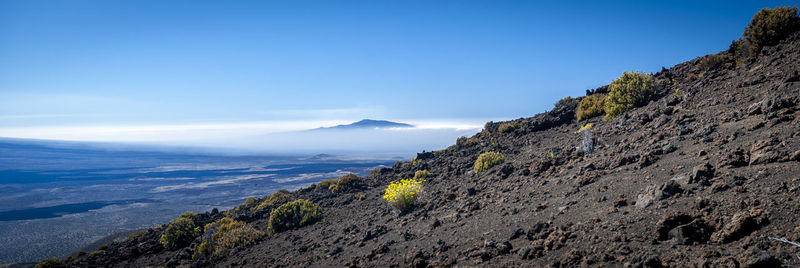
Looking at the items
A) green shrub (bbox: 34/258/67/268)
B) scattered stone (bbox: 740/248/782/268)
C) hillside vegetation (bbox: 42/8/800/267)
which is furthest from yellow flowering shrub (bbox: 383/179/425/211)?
green shrub (bbox: 34/258/67/268)

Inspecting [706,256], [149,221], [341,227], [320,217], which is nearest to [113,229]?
[149,221]

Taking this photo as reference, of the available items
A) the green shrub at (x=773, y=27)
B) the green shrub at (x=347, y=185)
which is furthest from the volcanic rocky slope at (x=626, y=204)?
the green shrub at (x=347, y=185)

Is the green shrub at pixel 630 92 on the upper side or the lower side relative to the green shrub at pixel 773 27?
lower

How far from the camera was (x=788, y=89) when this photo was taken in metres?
8.70

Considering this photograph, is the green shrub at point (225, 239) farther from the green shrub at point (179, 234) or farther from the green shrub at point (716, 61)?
the green shrub at point (716, 61)

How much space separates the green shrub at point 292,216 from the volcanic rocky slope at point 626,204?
62 cm

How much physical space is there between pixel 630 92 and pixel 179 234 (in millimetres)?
21047

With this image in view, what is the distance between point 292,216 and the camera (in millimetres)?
15500

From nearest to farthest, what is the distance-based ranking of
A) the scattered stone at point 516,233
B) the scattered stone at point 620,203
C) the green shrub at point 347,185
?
the scattered stone at point 620,203, the scattered stone at point 516,233, the green shrub at point 347,185

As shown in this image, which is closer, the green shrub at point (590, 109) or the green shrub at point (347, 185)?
the green shrub at point (590, 109)

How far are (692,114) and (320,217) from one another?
13.8 meters

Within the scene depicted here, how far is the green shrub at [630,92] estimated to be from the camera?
591 inches

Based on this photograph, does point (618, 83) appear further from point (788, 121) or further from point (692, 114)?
point (788, 121)

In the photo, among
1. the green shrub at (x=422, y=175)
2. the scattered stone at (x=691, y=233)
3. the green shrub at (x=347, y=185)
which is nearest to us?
the scattered stone at (x=691, y=233)
